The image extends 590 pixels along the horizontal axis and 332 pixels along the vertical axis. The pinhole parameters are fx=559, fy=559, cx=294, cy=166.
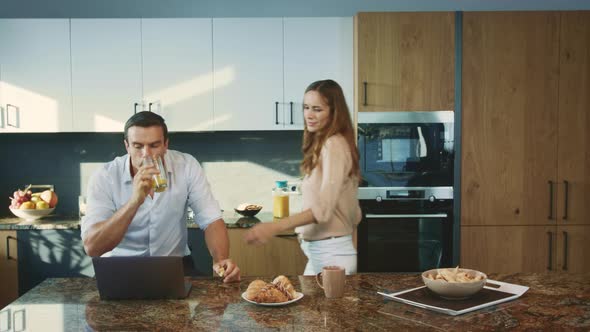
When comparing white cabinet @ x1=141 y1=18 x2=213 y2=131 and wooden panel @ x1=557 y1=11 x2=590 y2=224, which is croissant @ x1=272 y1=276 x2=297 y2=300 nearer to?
white cabinet @ x1=141 y1=18 x2=213 y2=131

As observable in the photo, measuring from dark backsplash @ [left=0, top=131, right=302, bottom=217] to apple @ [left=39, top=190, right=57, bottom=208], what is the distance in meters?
0.28

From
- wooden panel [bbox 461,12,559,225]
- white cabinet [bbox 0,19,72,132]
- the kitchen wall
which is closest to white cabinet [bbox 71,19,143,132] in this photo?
white cabinet [bbox 0,19,72,132]

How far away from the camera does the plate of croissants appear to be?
63.6 inches

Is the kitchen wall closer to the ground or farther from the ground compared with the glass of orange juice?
farther from the ground

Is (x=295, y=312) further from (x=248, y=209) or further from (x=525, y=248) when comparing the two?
(x=525, y=248)

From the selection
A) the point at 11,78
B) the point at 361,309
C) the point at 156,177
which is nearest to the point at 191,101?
the point at 11,78

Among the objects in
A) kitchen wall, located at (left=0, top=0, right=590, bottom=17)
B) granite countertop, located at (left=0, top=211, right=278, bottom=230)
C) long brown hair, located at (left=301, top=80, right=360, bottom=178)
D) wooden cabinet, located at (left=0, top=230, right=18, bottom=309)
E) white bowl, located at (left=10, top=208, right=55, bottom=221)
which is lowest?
wooden cabinet, located at (left=0, top=230, right=18, bottom=309)

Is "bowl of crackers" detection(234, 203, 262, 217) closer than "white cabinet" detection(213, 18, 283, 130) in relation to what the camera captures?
No

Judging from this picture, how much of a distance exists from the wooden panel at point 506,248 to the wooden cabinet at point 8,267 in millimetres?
2778

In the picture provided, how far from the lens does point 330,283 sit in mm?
1684

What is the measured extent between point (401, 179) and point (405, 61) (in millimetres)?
718

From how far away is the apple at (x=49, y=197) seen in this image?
12.1 ft

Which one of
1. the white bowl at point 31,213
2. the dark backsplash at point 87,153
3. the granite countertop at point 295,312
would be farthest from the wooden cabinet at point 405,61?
the white bowl at point 31,213

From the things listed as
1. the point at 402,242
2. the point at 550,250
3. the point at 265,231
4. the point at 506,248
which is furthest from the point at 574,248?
the point at 265,231
